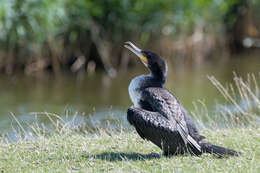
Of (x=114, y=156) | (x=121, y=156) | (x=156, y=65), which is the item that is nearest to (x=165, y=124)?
(x=121, y=156)

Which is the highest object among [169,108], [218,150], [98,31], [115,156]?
[98,31]

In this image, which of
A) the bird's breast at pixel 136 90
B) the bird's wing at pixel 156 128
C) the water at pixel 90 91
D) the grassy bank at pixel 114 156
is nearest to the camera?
the grassy bank at pixel 114 156

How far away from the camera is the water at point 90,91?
49.8 feet

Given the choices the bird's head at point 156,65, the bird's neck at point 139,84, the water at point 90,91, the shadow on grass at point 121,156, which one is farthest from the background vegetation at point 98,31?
the shadow on grass at point 121,156

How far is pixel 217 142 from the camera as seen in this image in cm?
770

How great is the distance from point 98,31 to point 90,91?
3645mm

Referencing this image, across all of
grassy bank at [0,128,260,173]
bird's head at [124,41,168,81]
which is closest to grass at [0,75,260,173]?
grassy bank at [0,128,260,173]

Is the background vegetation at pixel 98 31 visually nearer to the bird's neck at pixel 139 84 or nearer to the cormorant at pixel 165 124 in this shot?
the bird's neck at pixel 139 84

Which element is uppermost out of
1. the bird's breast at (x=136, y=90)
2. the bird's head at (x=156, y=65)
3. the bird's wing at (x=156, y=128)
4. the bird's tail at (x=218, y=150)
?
the bird's head at (x=156, y=65)

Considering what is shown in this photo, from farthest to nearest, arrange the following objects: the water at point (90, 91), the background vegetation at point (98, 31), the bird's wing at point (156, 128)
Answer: the background vegetation at point (98, 31), the water at point (90, 91), the bird's wing at point (156, 128)

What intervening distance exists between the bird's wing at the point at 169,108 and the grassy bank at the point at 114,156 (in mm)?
307

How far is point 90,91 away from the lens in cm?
1870

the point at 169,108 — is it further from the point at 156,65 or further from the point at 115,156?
the point at 115,156

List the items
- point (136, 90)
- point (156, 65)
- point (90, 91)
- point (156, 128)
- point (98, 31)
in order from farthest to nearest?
1. point (98, 31)
2. point (90, 91)
3. point (156, 65)
4. point (136, 90)
5. point (156, 128)
